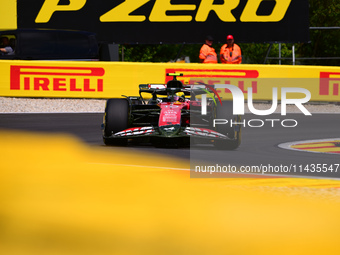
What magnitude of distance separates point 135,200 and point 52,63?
1354cm

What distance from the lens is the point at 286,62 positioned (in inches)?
1870

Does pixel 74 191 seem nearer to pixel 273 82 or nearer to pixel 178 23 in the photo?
pixel 273 82

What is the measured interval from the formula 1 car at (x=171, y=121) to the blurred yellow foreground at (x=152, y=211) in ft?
4.00

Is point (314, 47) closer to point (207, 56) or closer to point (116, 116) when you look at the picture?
point (207, 56)

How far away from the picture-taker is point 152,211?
6.96m

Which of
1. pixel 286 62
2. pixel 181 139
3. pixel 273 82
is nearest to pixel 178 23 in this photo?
pixel 273 82

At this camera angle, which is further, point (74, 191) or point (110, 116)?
point (110, 116)

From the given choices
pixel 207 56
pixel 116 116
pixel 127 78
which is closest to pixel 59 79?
pixel 127 78

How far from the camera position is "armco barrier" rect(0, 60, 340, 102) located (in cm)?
2048

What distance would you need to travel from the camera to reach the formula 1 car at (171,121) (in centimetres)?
1132

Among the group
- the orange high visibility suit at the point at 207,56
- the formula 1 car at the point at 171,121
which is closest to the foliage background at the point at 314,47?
the orange high visibility suit at the point at 207,56

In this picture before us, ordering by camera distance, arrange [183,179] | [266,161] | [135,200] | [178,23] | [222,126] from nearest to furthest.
→ [135,200] → [183,179] → [266,161] → [222,126] → [178,23]

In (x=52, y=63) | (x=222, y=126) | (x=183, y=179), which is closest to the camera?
(x=183, y=179)

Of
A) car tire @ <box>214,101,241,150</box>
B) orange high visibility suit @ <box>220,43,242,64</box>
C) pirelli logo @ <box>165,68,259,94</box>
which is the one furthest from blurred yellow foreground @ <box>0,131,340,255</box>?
orange high visibility suit @ <box>220,43,242,64</box>
